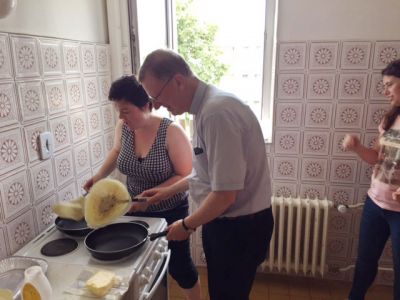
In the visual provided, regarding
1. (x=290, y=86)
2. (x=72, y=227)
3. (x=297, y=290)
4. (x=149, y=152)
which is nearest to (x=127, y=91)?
(x=149, y=152)

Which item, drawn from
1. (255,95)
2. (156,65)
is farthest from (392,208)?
(156,65)

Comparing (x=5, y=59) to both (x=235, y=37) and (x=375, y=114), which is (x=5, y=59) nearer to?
(x=235, y=37)

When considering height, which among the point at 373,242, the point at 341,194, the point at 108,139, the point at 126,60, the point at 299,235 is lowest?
the point at 299,235

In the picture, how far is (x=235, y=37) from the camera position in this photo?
200 centimetres

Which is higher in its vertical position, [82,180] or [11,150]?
[11,150]

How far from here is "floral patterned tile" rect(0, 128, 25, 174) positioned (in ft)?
3.58

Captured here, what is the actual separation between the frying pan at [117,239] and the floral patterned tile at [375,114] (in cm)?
128

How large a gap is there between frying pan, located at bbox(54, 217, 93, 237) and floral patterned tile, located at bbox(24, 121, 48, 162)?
270mm

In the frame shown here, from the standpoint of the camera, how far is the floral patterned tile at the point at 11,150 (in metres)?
1.09

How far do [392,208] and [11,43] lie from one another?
65.5 inches

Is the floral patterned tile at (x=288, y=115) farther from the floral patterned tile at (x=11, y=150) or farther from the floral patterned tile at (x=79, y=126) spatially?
the floral patterned tile at (x=11, y=150)

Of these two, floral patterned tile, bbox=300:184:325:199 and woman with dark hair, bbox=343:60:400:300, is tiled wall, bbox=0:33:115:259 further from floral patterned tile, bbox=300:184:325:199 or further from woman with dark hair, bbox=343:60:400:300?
woman with dark hair, bbox=343:60:400:300

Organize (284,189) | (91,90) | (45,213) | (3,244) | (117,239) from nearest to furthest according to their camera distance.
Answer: (3,244), (117,239), (45,213), (91,90), (284,189)

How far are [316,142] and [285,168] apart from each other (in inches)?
9.0
